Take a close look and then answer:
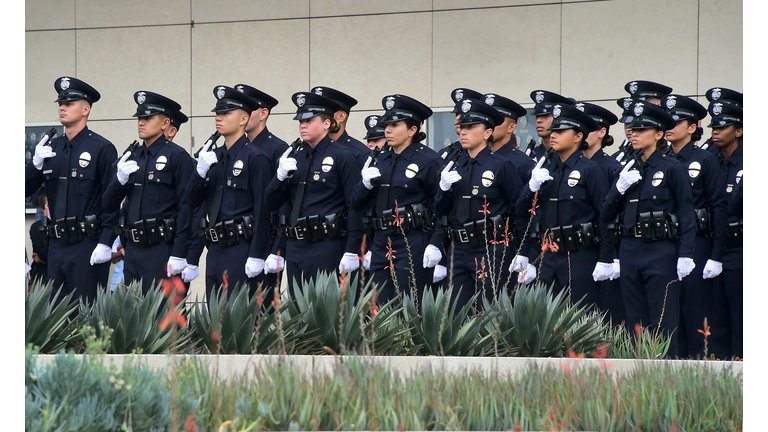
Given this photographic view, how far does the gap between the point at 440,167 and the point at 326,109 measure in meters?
1.17

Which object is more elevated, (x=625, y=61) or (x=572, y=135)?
(x=625, y=61)

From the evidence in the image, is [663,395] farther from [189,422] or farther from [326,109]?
[326,109]

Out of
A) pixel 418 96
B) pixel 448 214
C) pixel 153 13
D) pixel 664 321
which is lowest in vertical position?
pixel 664 321

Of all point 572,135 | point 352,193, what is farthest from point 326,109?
point 572,135

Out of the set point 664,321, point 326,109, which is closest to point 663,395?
point 664,321

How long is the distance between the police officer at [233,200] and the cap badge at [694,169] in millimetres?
3757

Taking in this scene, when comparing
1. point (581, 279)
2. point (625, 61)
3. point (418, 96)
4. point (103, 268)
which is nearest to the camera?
point (581, 279)

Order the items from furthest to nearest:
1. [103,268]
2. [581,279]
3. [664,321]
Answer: [103,268] < [581,279] < [664,321]

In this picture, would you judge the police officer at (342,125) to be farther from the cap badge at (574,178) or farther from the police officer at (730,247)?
the police officer at (730,247)

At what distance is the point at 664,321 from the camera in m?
7.18

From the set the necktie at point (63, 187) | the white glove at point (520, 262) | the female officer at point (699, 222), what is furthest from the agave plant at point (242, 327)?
the female officer at point (699, 222)

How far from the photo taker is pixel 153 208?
808 cm

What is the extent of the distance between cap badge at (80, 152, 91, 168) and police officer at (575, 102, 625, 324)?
4.62 m

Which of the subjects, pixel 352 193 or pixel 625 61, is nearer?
pixel 352 193
